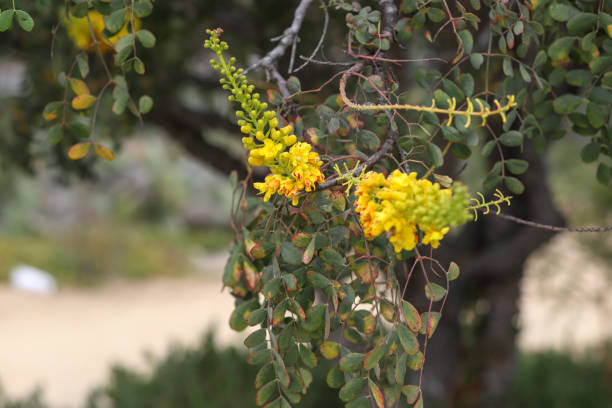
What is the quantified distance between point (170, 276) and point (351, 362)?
7129 mm

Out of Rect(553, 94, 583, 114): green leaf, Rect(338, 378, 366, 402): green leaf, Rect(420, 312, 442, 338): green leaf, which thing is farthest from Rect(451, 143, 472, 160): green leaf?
Rect(338, 378, 366, 402): green leaf

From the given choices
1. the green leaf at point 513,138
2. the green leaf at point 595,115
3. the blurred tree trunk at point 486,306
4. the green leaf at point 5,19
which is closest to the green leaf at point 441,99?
the green leaf at point 513,138

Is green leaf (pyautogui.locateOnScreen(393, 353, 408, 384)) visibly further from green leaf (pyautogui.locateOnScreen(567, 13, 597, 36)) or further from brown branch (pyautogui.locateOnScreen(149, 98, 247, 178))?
brown branch (pyautogui.locateOnScreen(149, 98, 247, 178))

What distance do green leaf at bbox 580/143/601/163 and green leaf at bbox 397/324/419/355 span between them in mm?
546

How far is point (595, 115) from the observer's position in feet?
3.15

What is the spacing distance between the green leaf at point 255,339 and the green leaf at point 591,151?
0.66 meters

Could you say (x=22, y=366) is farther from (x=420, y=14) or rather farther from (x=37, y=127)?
(x=420, y=14)

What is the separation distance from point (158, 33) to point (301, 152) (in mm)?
1511

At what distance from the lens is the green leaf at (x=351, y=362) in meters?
0.77

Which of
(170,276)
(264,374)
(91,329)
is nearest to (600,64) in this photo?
(264,374)

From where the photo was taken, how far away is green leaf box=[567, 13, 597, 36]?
89 cm

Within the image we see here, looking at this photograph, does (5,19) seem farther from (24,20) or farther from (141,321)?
(141,321)

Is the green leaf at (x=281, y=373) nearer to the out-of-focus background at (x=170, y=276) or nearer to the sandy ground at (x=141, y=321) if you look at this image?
the out-of-focus background at (x=170, y=276)

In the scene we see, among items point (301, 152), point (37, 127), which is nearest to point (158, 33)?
point (37, 127)
